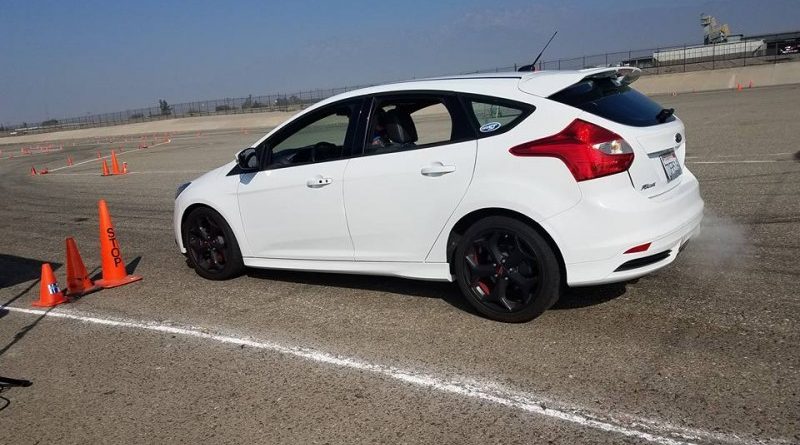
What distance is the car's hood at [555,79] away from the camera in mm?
4500

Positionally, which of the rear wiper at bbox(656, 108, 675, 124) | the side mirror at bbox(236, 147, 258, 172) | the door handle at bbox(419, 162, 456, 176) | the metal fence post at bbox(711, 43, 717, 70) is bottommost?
the door handle at bbox(419, 162, 456, 176)

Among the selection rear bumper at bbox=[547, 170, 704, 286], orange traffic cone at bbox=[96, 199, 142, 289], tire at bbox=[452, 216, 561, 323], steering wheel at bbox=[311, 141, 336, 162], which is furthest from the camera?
orange traffic cone at bbox=[96, 199, 142, 289]

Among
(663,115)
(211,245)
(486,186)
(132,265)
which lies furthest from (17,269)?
(663,115)

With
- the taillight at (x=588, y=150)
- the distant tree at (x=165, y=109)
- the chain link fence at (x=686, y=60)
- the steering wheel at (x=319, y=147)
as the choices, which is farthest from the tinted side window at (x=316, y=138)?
the distant tree at (x=165, y=109)

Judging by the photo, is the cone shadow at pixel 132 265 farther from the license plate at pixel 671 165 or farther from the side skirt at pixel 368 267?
the license plate at pixel 671 165

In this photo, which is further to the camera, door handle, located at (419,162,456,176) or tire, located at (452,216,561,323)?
door handle, located at (419,162,456,176)

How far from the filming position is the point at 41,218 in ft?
37.3

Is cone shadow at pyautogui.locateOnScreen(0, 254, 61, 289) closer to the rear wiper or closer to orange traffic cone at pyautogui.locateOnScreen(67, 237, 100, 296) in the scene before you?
orange traffic cone at pyautogui.locateOnScreen(67, 237, 100, 296)

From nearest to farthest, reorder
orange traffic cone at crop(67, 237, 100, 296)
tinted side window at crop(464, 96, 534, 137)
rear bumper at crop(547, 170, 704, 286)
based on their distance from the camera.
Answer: rear bumper at crop(547, 170, 704, 286) → tinted side window at crop(464, 96, 534, 137) → orange traffic cone at crop(67, 237, 100, 296)

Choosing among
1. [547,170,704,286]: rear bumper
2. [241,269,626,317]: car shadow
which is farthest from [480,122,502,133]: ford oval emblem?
[241,269,626,317]: car shadow

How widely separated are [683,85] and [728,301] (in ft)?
126

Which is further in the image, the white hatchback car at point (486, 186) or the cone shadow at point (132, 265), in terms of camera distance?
the cone shadow at point (132, 265)

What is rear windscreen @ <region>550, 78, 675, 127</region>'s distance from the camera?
14.4ft

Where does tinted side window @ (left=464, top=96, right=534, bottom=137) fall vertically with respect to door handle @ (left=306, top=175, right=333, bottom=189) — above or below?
above
